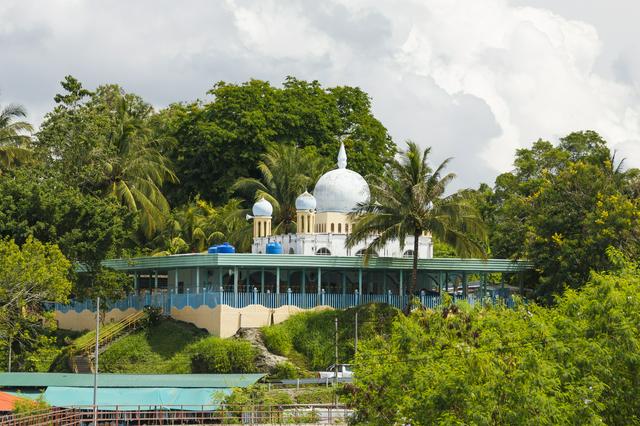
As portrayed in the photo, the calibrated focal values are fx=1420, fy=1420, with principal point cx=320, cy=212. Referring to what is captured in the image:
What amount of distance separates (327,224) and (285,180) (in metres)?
10.1

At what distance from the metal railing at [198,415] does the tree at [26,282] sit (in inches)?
240

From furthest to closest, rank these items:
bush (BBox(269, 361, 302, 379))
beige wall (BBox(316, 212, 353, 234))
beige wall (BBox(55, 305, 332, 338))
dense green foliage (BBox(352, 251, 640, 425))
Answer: beige wall (BBox(316, 212, 353, 234))
beige wall (BBox(55, 305, 332, 338))
bush (BBox(269, 361, 302, 379))
dense green foliage (BBox(352, 251, 640, 425))

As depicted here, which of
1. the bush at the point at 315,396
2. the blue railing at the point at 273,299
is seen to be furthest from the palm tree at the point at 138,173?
the bush at the point at 315,396

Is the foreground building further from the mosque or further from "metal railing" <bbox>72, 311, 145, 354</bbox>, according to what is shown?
"metal railing" <bbox>72, 311, 145, 354</bbox>

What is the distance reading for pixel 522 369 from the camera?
32594 millimetres

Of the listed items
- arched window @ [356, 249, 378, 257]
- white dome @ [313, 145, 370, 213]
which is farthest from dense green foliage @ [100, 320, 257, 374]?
white dome @ [313, 145, 370, 213]

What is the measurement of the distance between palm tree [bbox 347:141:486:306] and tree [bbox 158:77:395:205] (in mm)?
18526

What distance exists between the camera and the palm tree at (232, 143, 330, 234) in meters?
70.1

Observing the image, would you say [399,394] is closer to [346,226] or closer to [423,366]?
[423,366]

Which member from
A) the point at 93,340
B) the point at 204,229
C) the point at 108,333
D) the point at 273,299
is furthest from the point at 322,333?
the point at 204,229

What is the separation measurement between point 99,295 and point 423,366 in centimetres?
2440

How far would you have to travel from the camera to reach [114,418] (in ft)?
148

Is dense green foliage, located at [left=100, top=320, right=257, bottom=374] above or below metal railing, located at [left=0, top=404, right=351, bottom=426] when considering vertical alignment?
above

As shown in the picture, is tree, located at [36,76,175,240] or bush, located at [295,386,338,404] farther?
tree, located at [36,76,175,240]
